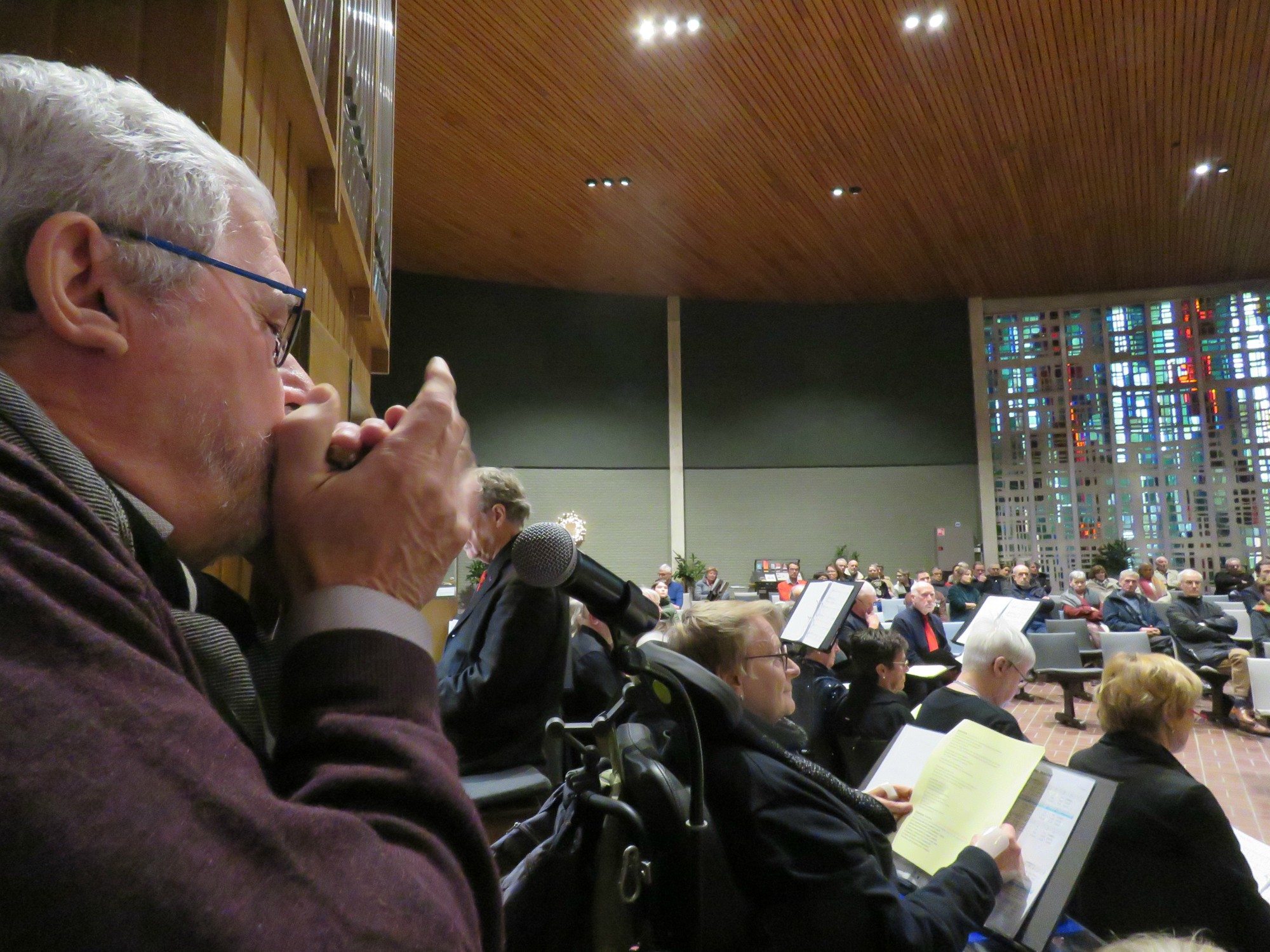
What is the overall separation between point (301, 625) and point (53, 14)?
1.23 metres

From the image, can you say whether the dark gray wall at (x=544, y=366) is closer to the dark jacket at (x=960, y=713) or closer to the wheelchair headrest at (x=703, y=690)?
the dark jacket at (x=960, y=713)

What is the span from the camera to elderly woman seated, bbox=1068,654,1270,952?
2.19 metres

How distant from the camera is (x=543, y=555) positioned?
1040 millimetres

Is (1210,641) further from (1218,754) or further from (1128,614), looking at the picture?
(1218,754)

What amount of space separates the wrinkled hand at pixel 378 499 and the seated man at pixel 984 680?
10.1ft

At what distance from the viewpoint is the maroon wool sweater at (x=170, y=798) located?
1.32 ft

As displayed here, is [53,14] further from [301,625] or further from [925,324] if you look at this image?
[925,324]

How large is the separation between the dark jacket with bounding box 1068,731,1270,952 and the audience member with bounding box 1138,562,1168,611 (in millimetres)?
8837

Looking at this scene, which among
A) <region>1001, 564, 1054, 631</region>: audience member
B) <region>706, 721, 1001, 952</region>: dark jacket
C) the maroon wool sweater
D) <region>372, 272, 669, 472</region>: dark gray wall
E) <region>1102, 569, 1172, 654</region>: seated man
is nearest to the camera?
the maroon wool sweater

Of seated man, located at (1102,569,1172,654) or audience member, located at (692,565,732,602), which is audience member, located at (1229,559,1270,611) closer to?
seated man, located at (1102,569,1172,654)

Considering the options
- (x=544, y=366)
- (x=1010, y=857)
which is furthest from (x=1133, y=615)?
(x=544, y=366)

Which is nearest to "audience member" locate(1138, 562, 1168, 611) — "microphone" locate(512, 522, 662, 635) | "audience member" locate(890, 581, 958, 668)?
"audience member" locate(890, 581, 958, 668)

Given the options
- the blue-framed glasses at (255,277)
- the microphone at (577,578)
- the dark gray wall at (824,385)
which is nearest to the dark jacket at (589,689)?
the microphone at (577,578)

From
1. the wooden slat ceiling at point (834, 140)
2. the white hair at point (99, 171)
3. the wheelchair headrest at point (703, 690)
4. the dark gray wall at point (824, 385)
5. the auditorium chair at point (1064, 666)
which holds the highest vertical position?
the wooden slat ceiling at point (834, 140)
